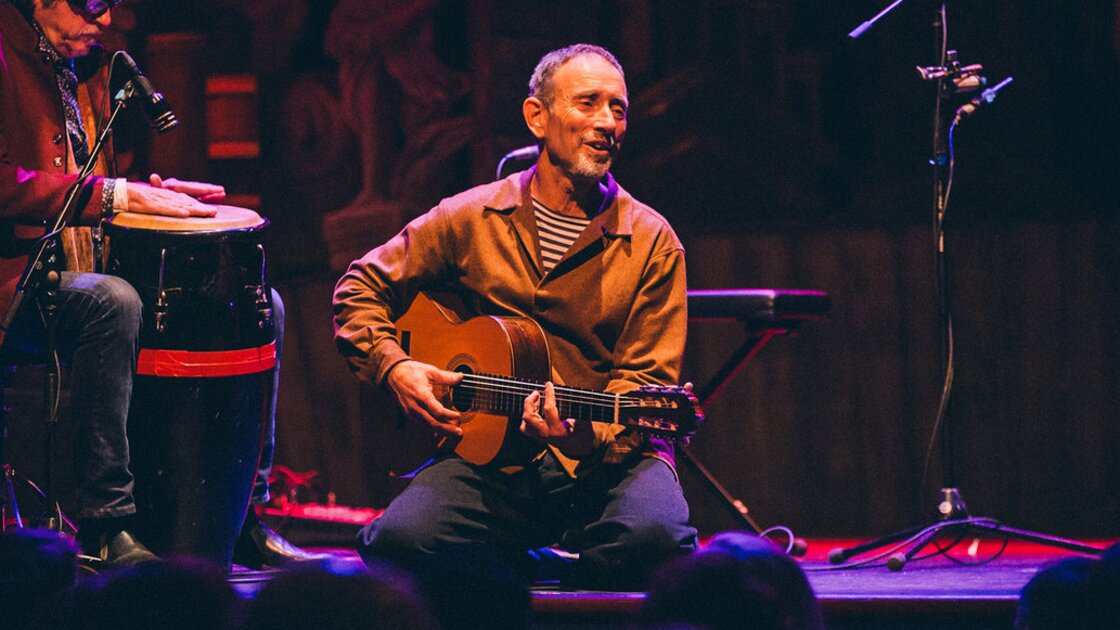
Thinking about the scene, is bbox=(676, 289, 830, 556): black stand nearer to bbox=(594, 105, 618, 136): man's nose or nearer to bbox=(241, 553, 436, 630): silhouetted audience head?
bbox=(594, 105, 618, 136): man's nose

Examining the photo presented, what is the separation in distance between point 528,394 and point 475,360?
22 centimetres

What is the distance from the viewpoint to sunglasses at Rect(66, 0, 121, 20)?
151 inches

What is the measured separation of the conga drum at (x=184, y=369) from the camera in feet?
11.5

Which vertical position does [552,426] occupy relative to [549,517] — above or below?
above

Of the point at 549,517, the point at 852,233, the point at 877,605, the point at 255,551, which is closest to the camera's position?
the point at 877,605

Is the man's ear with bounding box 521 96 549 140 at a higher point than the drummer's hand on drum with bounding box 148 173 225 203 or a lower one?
higher

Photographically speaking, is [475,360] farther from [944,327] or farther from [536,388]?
[944,327]

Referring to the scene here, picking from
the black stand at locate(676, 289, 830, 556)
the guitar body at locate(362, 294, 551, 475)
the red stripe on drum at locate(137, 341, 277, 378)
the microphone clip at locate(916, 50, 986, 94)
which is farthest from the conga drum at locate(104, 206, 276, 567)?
the microphone clip at locate(916, 50, 986, 94)

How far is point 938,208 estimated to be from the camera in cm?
420

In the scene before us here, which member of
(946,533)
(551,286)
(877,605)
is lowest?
(946,533)

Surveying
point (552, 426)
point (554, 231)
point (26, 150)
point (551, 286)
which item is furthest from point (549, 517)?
point (26, 150)

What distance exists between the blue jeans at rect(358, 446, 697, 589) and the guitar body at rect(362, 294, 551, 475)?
0.07m

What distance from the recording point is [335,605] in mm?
1722

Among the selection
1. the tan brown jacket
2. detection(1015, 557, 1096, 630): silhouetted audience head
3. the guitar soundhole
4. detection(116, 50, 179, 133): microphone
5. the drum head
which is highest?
detection(116, 50, 179, 133): microphone
